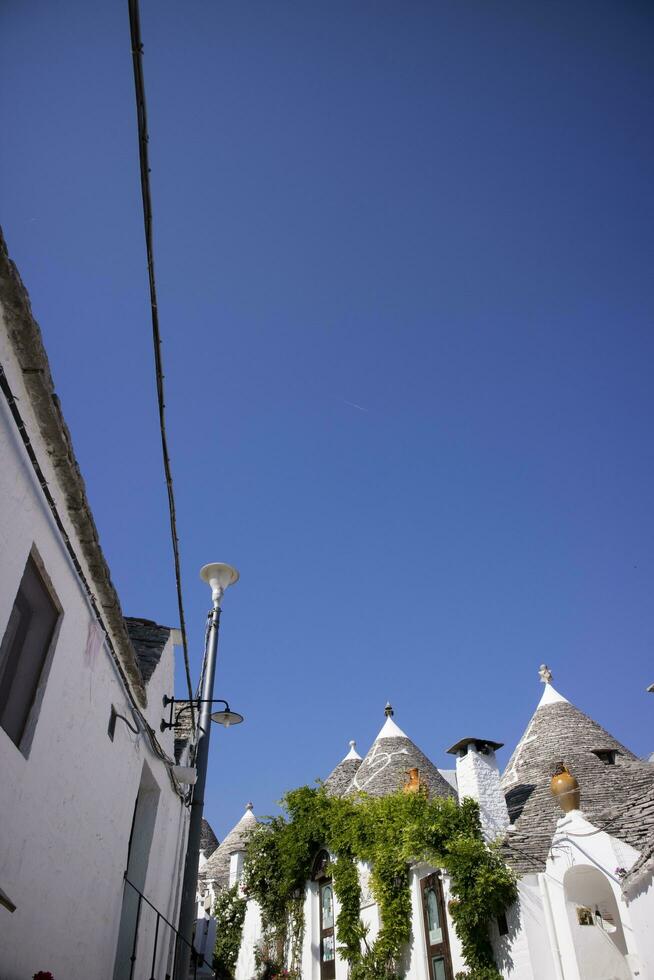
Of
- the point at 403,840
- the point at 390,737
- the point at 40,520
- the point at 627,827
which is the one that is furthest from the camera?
the point at 390,737

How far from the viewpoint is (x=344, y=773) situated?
79.0ft

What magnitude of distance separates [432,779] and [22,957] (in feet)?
60.0

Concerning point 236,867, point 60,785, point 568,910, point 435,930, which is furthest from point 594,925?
point 236,867

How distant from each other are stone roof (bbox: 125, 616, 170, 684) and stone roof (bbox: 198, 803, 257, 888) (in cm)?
1902

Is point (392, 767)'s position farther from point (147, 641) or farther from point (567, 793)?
point (147, 641)

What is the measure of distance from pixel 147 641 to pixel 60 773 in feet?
13.3

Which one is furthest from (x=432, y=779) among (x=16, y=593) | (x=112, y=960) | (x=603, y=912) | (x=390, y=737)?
(x=16, y=593)

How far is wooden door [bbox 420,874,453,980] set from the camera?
38.8 ft

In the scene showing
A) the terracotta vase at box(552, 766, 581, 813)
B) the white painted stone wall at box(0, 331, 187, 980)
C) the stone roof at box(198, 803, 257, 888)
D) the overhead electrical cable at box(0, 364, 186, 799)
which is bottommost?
the white painted stone wall at box(0, 331, 187, 980)

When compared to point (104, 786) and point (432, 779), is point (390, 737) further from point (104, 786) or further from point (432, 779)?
point (104, 786)

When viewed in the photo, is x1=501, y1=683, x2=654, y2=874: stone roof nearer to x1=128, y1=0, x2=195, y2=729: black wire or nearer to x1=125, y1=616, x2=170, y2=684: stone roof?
x1=125, y1=616, x2=170, y2=684: stone roof

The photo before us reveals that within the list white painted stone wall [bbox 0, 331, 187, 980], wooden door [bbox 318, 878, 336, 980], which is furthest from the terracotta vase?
white painted stone wall [bbox 0, 331, 187, 980]

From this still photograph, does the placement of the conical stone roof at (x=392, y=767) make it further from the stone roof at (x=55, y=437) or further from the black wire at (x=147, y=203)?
the black wire at (x=147, y=203)

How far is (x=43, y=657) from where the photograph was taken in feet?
16.0
